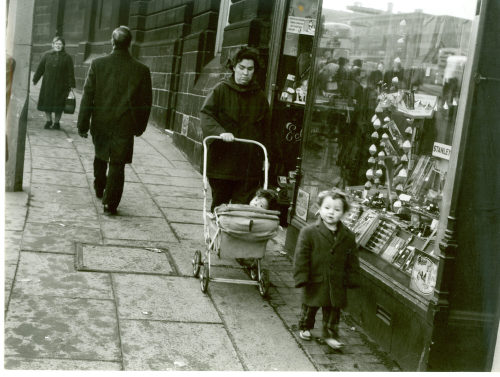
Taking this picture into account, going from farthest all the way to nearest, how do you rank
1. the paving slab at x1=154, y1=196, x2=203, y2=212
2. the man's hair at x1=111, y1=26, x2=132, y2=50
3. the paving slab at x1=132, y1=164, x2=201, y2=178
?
the paving slab at x1=132, y1=164, x2=201, y2=178 < the paving slab at x1=154, y1=196, x2=203, y2=212 < the man's hair at x1=111, y1=26, x2=132, y2=50

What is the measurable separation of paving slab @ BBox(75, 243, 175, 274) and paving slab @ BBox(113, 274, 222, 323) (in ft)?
0.51

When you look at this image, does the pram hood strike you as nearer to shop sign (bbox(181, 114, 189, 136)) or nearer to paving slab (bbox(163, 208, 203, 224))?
paving slab (bbox(163, 208, 203, 224))

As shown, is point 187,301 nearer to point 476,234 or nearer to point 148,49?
point 476,234

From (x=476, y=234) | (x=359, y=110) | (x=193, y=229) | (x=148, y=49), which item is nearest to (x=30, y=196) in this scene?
Answer: (x=193, y=229)

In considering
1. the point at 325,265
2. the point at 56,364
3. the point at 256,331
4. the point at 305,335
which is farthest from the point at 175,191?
the point at 56,364

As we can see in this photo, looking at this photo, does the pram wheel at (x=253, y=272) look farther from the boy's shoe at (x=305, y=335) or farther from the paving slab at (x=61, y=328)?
the paving slab at (x=61, y=328)

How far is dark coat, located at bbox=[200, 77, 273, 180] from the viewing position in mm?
5996

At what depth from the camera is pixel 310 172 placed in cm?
680

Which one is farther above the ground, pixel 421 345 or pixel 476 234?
pixel 476 234

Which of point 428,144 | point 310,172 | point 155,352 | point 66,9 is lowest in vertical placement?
point 155,352

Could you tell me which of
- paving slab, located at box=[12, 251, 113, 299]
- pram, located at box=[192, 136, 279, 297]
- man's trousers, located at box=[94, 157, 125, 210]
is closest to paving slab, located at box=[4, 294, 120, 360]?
paving slab, located at box=[12, 251, 113, 299]

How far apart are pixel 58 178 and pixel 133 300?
12.2ft

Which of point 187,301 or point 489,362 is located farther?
point 187,301

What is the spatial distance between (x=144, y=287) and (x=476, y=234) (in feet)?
7.63
